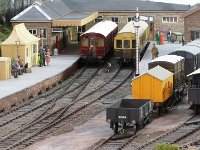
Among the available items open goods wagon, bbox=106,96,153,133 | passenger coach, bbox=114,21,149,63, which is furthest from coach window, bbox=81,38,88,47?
open goods wagon, bbox=106,96,153,133

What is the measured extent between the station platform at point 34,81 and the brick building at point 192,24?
28.7 feet

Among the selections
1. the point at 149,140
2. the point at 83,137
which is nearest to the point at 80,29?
the point at 83,137

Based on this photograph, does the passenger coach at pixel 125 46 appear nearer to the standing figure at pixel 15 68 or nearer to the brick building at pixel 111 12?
the brick building at pixel 111 12

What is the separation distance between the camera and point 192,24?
Result: 57.8m

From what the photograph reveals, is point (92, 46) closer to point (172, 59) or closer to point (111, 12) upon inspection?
point (172, 59)

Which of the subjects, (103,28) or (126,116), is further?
(103,28)

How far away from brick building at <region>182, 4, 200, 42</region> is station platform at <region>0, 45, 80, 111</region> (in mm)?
8756

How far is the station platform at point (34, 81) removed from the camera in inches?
1521

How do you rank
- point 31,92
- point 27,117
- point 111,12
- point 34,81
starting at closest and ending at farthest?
1. point 27,117
2. point 31,92
3. point 34,81
4. point 111,12

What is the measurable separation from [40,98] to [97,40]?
13680 millimetres

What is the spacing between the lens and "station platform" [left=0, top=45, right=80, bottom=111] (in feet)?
127

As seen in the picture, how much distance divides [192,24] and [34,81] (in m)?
18.6

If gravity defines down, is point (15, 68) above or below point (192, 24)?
below

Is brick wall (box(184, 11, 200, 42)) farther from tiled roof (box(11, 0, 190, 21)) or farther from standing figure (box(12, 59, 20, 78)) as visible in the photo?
standing figure (box(12, 59, 20, 78))
